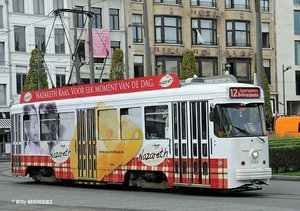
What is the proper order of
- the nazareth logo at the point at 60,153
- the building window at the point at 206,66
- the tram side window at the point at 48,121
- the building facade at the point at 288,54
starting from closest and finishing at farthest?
the nazareth logo at the point at 60,153, the tram side window at the point at 48,121, the building window at the point at 206,66, the building facade at the point at 288,54

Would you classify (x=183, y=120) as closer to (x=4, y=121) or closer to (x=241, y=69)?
(x=4, y=121)

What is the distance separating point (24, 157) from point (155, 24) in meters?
37.9

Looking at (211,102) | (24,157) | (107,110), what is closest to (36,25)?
(24,157)

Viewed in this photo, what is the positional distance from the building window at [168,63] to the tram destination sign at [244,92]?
42.8 meters

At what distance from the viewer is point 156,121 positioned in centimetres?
1912

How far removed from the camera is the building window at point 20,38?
182ft

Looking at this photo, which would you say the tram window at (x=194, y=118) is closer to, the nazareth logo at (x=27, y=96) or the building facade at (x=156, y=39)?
the nazareth logo at (x=27, y=96)

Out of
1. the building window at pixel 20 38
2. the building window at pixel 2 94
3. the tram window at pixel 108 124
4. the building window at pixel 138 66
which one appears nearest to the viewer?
the tram window at pixel 108 124

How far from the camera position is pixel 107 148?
20.7 metres

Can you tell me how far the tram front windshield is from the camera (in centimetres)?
1750

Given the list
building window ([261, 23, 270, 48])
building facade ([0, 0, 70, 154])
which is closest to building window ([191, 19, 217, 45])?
building window ([261, 23, 270, 48])

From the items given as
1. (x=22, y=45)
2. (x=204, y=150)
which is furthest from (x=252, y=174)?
(x=22, y=45)

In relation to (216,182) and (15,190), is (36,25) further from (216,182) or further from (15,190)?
(216,182)

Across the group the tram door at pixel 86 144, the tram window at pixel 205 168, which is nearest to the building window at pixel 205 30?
the tram door at pixel 86 144
